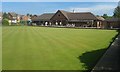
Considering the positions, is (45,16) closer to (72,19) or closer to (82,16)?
(72,19)

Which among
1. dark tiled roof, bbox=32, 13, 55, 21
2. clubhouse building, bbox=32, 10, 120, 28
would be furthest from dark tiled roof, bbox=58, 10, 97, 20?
dark tiled roof, bbox=32, 13, 55, 21

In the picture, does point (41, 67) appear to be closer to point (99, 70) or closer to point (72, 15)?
point (99, 70)

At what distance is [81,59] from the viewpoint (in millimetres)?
13742

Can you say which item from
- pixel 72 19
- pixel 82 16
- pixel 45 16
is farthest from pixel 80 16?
pixel 45 16

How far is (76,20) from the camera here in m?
87.9

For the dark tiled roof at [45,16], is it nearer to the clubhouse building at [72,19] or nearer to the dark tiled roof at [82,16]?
the clubhouse building at [72,19]

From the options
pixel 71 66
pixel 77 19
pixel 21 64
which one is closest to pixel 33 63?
pixel 21 64

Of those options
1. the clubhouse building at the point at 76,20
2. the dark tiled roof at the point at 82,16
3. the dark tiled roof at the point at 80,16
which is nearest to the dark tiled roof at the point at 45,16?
the clubhouse building at the point at 76,20

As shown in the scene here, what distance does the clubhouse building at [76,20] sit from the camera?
276 feet

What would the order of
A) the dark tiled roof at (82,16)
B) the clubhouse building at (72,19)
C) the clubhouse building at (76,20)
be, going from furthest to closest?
the dark tiled roof at (82,16), the clubhouse building at (72,19), the clubhouse building at (76,20)

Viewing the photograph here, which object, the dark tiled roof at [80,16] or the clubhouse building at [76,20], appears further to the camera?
the dark tiled roof at [80,16]

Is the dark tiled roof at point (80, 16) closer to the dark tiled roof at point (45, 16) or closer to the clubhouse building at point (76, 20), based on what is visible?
the clubhouse building at point (76, 20)

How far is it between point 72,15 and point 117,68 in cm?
8162

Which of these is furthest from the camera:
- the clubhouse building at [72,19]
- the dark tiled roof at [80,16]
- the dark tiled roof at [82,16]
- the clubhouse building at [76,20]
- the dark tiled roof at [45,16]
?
the dark tiled roof at [45,16]
